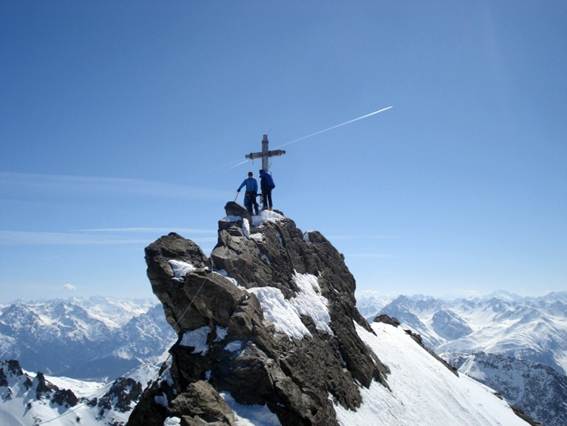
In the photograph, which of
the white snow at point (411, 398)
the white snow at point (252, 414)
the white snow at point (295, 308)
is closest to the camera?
the white snow at point (252, 414)

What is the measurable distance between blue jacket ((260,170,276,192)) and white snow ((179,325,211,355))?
16.6 meters

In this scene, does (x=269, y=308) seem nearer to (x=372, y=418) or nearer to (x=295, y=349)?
(x=295, y=349)

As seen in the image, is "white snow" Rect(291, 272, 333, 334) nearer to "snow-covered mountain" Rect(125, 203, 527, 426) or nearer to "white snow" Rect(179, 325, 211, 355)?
"snow-covered mountain" Rect(125, 203, 527, 426)

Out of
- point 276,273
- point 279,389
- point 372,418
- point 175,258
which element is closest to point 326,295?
point 276,273

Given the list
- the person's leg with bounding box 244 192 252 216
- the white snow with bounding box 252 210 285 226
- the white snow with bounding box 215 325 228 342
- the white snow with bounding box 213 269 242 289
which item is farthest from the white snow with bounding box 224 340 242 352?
the person's leg with bounding box 244 192 252 216

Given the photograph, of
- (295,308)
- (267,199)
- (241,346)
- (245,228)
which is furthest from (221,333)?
(267,199)

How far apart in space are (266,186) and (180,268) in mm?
14015

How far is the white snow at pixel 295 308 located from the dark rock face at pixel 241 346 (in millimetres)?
170

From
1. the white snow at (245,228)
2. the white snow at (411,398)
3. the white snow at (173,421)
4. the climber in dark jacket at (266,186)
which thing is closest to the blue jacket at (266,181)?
the climber in dark jacket at (266,186)

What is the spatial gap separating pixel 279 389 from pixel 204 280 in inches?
265

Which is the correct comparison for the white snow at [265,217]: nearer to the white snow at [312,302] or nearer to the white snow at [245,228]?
the white snow at [245,228]

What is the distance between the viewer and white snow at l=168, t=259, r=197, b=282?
25.8 m

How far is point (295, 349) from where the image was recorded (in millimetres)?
25500

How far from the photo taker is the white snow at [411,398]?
28894 mm
